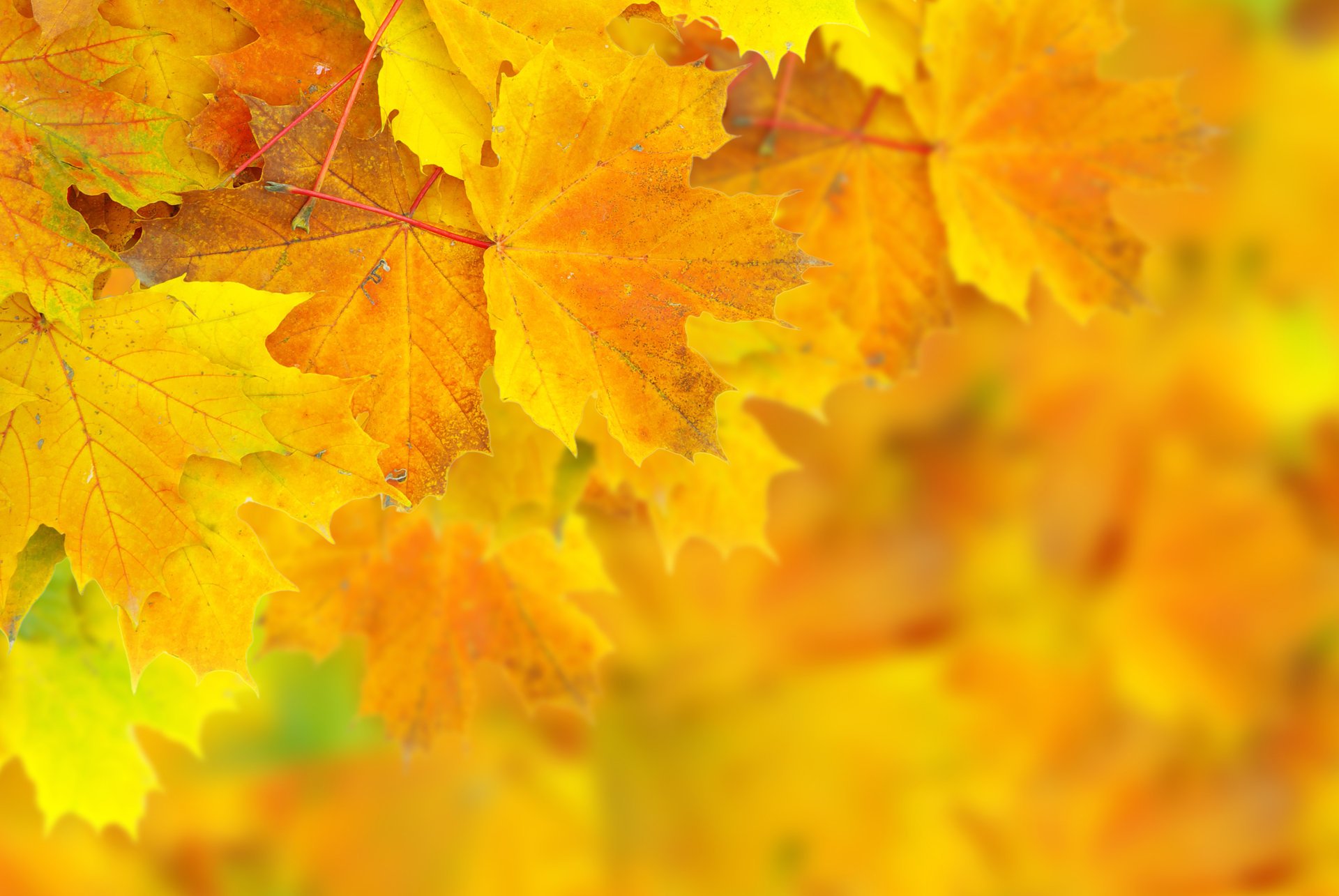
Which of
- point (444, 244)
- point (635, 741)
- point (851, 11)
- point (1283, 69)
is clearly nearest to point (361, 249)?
point (444, 244)

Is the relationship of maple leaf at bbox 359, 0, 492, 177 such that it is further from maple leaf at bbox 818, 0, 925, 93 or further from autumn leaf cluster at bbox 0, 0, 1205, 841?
maple leaf at bbox 818, 0, 925, 93

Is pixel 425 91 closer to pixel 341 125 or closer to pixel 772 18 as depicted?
pixel 341 125

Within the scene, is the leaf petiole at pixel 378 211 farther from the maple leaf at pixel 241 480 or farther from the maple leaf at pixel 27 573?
the maple leaf at pixel 27 573

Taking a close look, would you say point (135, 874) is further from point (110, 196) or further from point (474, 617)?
point (110, 196)

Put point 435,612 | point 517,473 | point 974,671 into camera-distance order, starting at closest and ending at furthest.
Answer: point 517,473 < point 435,612 < point 974,671

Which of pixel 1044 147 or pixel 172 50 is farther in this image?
pixel 1044 147

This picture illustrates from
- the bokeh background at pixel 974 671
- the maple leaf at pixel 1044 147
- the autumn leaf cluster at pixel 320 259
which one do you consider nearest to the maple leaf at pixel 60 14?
the autumn leaf cluster at pixel 320 259

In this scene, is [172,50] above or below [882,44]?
below

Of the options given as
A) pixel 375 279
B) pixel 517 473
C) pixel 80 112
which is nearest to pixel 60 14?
pixel 80 112
